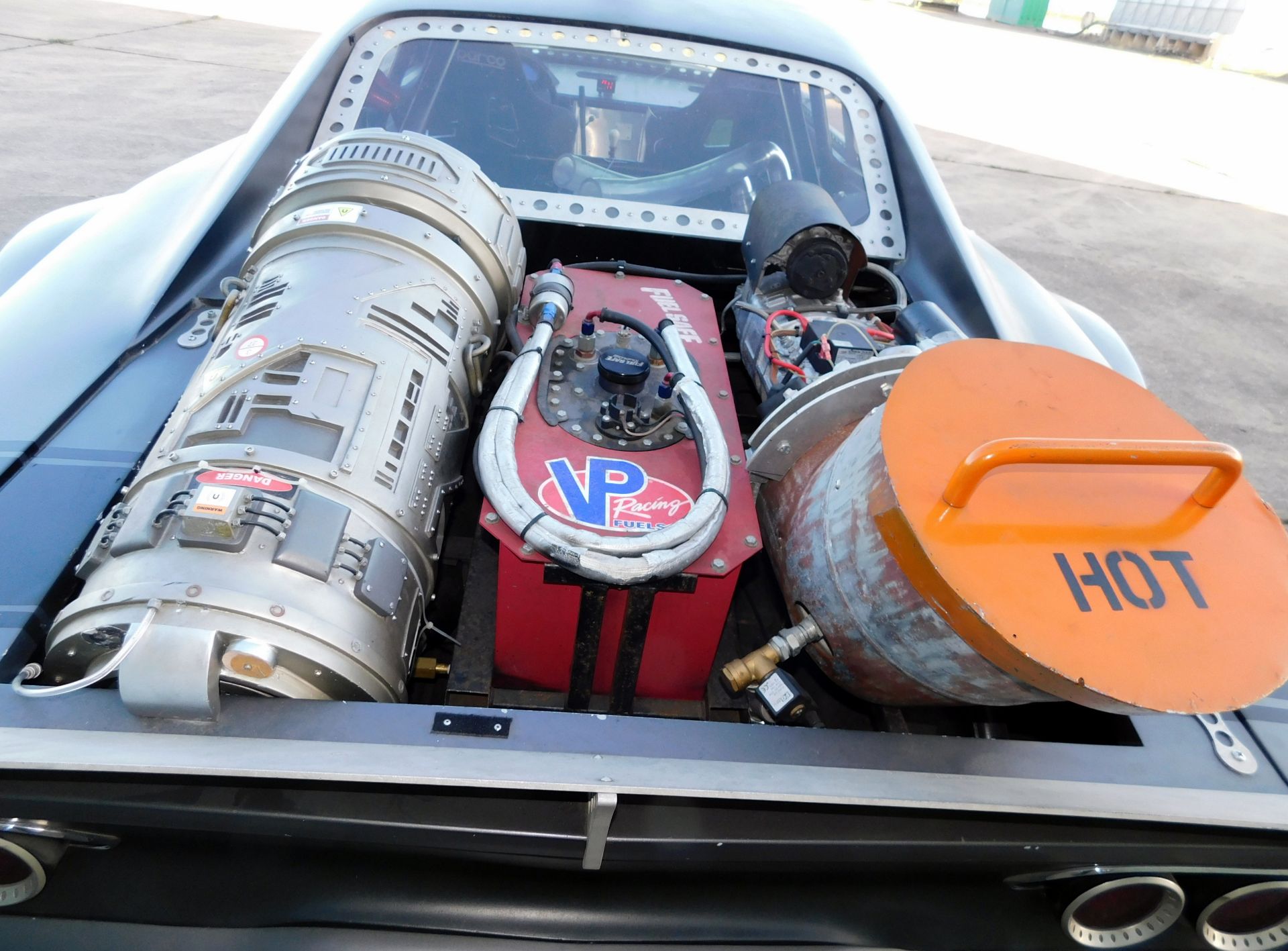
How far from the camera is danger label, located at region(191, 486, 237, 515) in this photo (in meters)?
0.96

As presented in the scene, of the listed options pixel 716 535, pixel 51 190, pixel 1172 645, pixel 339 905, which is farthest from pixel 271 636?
pixel 51 190

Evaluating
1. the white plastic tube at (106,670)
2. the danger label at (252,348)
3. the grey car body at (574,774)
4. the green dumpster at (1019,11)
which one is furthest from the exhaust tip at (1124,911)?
the green dumpster at (1019,11)

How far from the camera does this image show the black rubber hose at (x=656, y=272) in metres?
2.00

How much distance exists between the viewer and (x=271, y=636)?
96cm

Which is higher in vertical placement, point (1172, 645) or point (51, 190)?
point (1172, 645)

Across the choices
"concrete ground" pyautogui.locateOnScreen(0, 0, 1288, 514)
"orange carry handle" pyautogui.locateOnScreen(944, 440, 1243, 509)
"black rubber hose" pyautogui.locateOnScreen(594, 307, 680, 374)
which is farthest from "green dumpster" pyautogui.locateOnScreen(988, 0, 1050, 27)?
"orange carry handle" pyautogui.locateOnScreen(944, 440, 1243, 509)

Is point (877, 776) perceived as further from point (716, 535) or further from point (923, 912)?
point (716, 535)

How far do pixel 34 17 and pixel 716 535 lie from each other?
11.2 m

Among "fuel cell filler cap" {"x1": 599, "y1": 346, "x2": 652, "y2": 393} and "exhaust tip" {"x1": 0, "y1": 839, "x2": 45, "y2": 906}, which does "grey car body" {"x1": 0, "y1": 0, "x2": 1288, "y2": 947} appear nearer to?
"exhaust tip" {"x1": 0, "y1": 839, "x2": 45, "y2": 906}

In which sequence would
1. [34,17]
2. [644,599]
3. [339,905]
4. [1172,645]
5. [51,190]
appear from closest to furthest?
1. [1172,645]
2. [339,905]
3. [644,599]
4. [51,190]
5. [34,17]

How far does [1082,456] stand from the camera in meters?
0.89

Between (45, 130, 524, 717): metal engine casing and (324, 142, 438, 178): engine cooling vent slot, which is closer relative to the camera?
(45, 130, 524, 717): metal engine casing

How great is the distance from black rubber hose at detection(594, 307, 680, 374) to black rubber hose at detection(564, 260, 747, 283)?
0.41m

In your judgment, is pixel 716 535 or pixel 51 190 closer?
pixel 716 535
